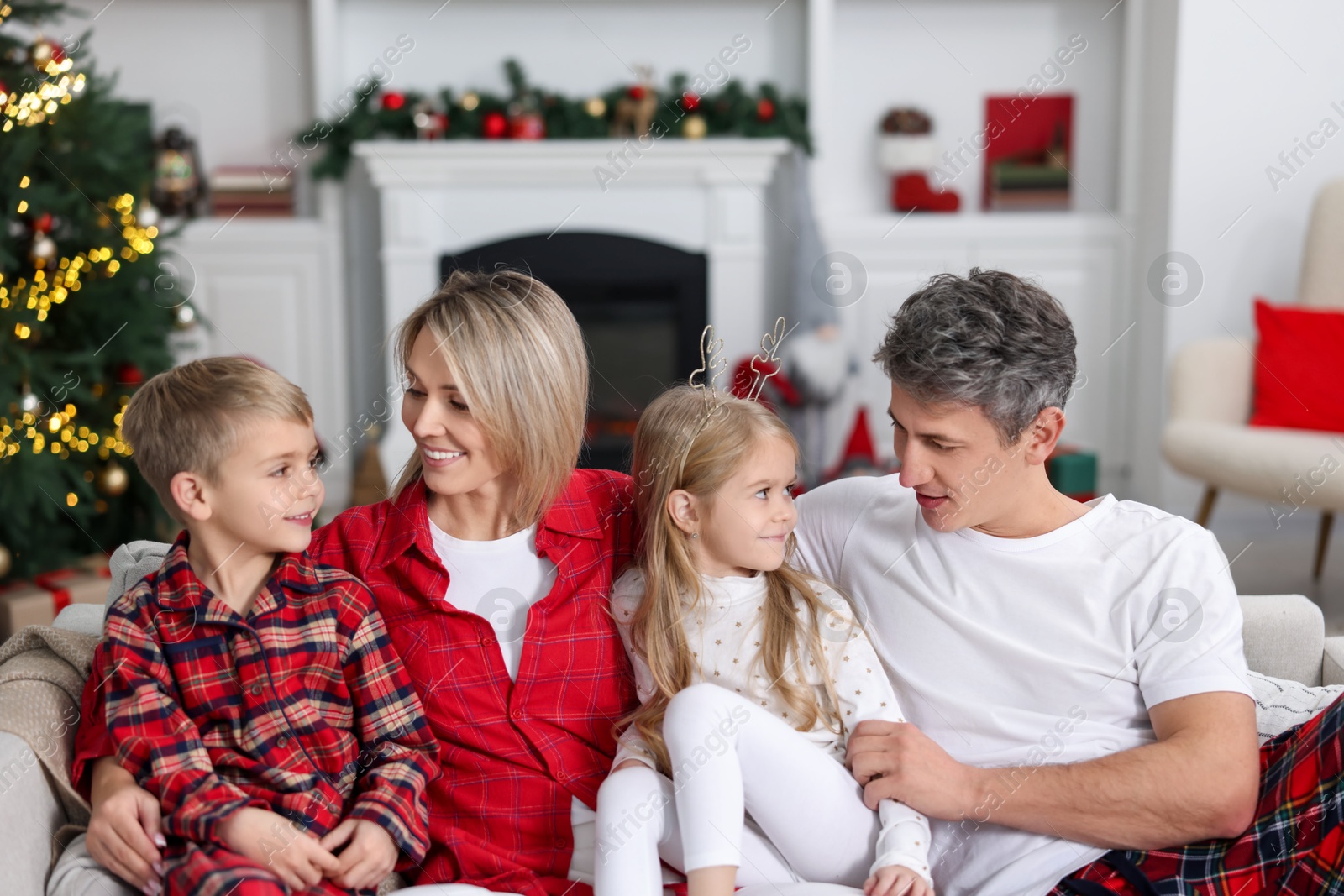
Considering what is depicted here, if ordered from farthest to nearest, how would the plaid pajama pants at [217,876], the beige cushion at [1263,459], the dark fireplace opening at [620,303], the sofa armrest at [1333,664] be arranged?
the dark fireplace opening at [620,303] < the beige cushion at [1263,459] < the sofa armrest at [1333,664] < the plaid pajama pants at [217,876]

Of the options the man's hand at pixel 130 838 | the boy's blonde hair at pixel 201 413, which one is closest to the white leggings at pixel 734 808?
the man's hand at pixel 130 838

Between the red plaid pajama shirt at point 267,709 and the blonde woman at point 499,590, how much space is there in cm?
5

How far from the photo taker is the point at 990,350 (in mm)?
1337

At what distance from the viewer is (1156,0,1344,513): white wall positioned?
13.0 ft

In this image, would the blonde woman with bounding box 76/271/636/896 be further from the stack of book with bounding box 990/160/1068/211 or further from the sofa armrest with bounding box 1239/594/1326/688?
the stack of book with bounding box 990/160/1068/211

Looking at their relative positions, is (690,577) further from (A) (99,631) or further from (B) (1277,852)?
(A) (99,631)

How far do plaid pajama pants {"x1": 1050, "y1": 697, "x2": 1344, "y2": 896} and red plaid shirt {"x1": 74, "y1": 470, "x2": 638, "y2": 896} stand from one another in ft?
1.85

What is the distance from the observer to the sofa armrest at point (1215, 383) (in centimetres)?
339

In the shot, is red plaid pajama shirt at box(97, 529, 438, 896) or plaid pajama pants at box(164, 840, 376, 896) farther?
red plaid pajama shirt at box(97, 529, 438, 896)

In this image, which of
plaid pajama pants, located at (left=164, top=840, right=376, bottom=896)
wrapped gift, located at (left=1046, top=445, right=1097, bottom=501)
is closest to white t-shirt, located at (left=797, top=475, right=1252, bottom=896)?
plaid pajama pants, located at (left=164, top=840, right=376, bottom=896)

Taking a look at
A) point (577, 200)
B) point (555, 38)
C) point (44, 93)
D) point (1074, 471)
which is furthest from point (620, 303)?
point (44, 93)

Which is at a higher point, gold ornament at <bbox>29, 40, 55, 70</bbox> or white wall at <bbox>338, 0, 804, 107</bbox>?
white wall at <bbox>338, 0, 804, 107</bbox>

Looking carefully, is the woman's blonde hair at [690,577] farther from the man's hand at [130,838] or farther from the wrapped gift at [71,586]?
the wrapped gift at [71,586]

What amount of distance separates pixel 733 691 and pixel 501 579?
318 millimetres
